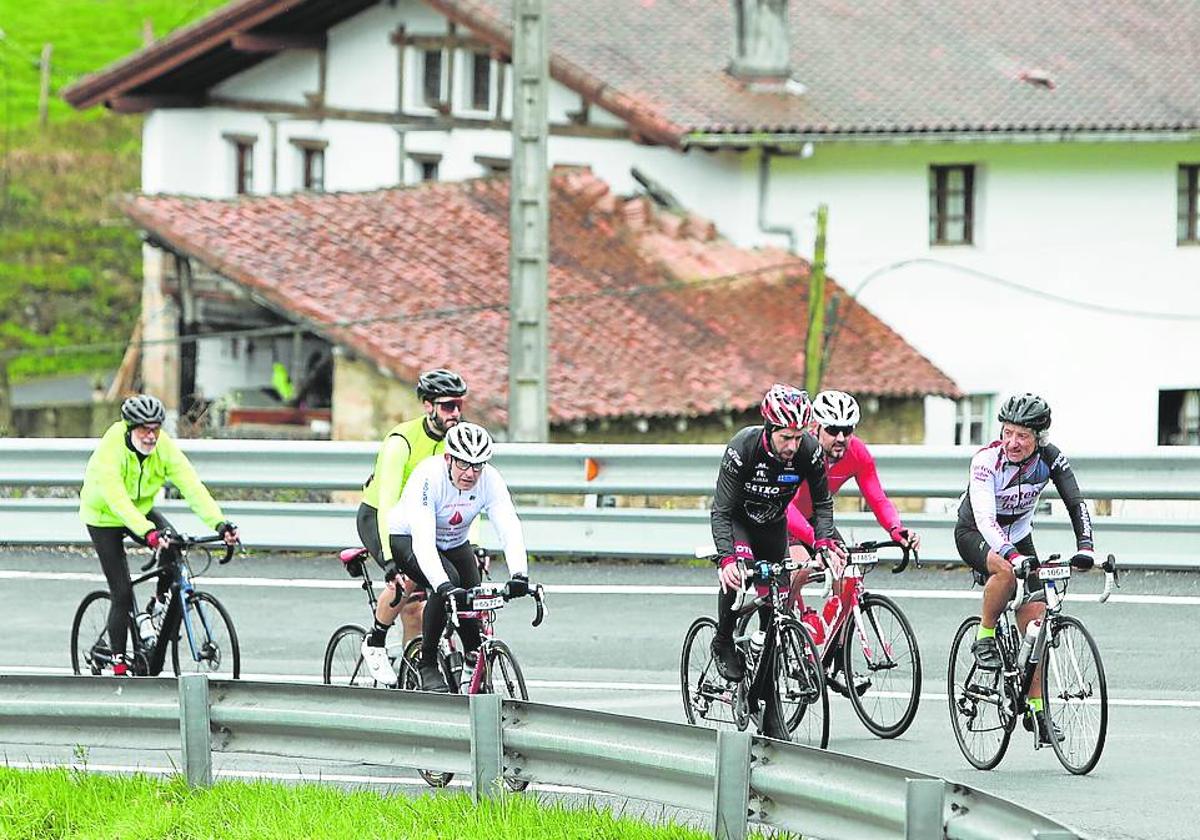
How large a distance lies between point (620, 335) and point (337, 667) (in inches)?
703

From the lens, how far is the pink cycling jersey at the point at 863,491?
1148 centimetres

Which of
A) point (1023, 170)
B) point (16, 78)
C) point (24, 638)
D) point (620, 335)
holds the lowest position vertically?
point (24, 638)

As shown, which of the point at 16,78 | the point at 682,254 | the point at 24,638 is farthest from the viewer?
the point at 16,78

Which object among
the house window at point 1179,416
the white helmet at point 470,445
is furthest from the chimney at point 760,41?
the white helmet at point 470,445

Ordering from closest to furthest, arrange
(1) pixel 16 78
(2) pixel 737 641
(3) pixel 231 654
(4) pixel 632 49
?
(2) pixel 737 641, (3) pixel 231 654, (4) pixel 632 49, (1) pixel 16 78

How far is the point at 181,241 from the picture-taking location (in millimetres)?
28578

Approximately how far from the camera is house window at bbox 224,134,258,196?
3753 centimetres

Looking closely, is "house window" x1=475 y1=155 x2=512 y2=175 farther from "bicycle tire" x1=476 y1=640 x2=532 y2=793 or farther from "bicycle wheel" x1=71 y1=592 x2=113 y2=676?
"bicycle tire" x1=476 y1=640 x2=532 y2=793

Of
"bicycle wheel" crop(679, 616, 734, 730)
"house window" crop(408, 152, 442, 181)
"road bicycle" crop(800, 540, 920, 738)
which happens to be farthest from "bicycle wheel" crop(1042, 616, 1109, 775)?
"house window" crop(408, 152, 442, 181)

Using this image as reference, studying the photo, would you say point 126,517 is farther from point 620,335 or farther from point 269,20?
point 269,20

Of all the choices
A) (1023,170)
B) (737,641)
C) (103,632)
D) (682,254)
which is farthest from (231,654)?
(1023,170)

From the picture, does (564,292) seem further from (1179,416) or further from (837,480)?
(837,480)

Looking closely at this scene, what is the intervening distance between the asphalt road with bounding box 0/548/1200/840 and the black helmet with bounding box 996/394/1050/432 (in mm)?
1582

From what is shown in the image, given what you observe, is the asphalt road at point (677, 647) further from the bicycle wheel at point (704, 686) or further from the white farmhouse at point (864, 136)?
the white farmhouse at point (864, 136)
